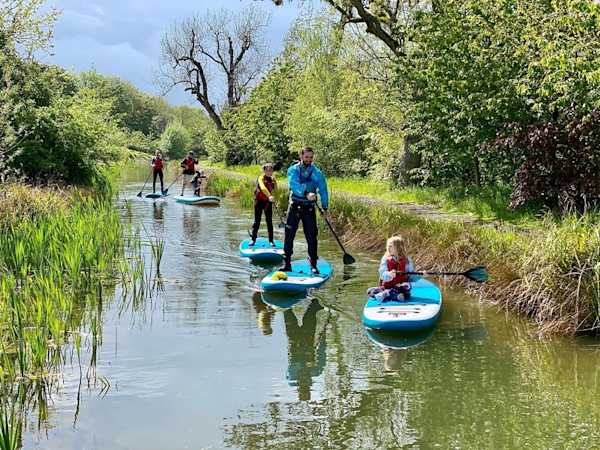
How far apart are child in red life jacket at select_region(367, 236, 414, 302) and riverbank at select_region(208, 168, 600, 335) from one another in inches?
53.5

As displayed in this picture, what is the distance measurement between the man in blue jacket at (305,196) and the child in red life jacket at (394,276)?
68.2 inches

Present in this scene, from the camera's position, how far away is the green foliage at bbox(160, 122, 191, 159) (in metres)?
73.8

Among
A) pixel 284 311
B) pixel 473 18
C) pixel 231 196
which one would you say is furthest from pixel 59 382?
pixel 231 196

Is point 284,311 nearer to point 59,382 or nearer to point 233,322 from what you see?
point 233,322

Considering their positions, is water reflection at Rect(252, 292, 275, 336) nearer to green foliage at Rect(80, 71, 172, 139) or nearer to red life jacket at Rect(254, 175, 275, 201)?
red life jacket at Rect(254, 175, 275, 201)

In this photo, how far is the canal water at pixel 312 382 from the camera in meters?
5.05

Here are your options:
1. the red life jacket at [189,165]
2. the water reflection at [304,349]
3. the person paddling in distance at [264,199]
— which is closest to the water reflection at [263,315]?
the water reflection at [304,349]

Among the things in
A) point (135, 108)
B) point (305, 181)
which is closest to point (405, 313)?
point (305, 181)

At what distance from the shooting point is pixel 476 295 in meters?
9.38

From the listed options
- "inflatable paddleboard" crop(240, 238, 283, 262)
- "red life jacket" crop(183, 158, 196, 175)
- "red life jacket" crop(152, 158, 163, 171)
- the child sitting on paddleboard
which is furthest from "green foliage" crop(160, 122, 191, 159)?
"inflatable paddleboard" crop(240, 238, 283, 262)

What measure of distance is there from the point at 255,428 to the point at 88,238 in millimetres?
5652

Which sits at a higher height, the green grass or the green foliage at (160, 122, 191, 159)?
the green foliage at (160, 122, 191, 159)

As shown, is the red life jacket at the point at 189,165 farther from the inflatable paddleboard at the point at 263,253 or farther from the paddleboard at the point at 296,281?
the paddleboard at the point at 296,281

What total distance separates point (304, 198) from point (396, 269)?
2112 millimetres
